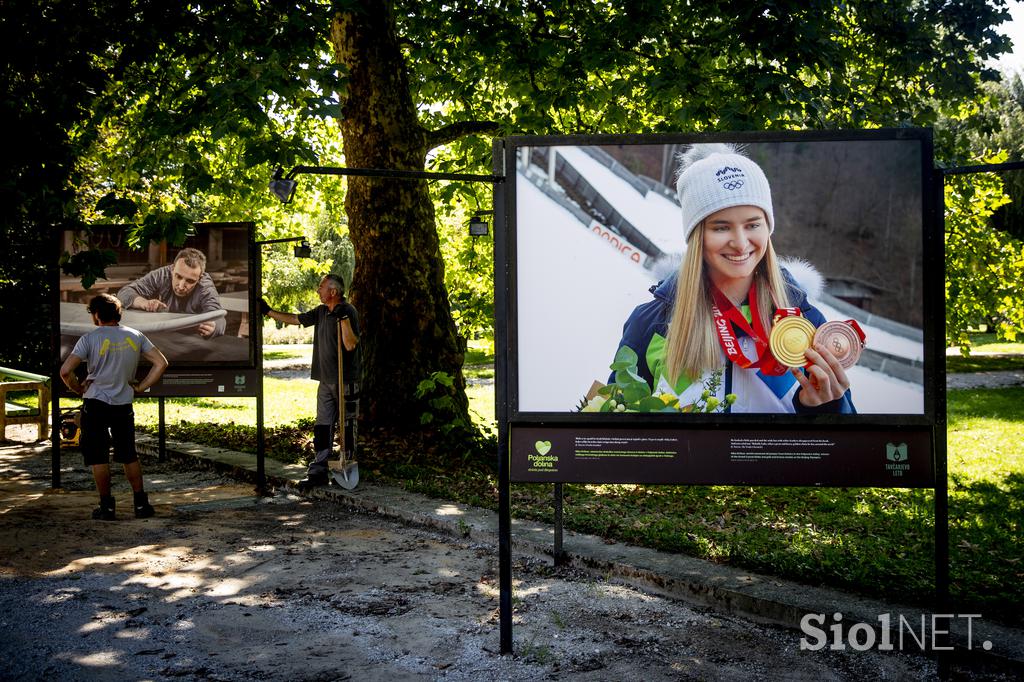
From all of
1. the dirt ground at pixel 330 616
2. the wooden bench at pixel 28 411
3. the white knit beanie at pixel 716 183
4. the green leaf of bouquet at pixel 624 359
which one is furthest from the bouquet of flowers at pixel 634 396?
the wooden bench at pixel 28 411

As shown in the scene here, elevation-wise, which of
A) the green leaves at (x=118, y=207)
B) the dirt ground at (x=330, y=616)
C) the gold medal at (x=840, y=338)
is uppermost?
the green leaves at (x=118, y=207)

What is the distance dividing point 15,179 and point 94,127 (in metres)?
4.36

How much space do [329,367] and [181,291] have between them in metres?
1.90

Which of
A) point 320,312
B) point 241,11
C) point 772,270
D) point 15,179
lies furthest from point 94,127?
point 772,270

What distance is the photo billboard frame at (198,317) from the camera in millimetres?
10359

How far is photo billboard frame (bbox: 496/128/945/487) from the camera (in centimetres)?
469

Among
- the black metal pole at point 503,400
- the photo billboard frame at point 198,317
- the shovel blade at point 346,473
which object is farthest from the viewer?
the photo billboard frame at point 198,317

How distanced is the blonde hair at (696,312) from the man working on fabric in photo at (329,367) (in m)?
5.54

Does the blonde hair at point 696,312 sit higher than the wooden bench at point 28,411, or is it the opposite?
the blonde hair at point 696,312

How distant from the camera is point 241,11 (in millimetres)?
9938

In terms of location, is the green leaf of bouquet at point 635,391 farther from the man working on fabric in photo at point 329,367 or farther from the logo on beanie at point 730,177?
the man working on fabric in photo at point 329,367

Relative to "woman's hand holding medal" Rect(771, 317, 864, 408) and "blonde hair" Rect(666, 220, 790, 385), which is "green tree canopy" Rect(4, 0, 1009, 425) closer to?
"blonde hair" Rect(666, 220, 790, 385)

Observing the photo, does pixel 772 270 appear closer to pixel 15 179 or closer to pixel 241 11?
pixel 15 179

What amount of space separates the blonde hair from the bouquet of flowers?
0.31ft
